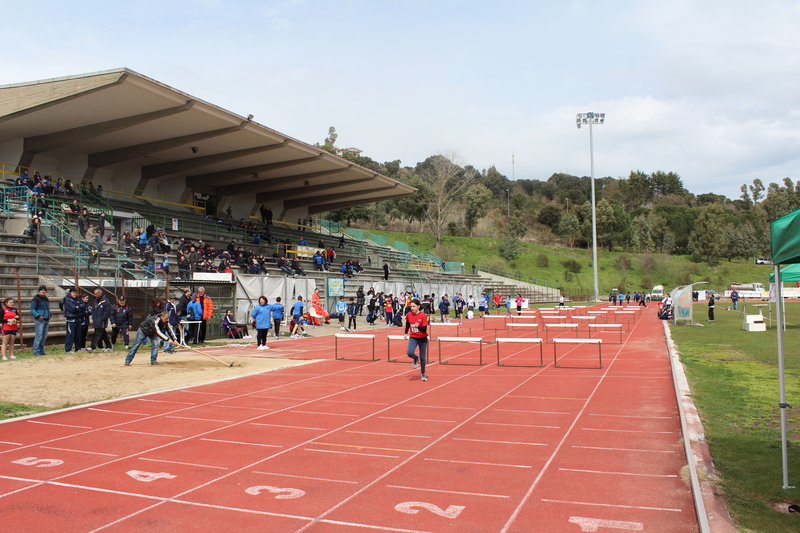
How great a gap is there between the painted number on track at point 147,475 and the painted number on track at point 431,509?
258 cm

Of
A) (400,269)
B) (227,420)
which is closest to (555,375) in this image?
(227,420)

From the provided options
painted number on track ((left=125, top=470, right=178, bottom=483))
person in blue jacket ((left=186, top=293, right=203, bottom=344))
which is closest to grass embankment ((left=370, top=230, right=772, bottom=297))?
person in blue jacket ((left=186, top=293, right=203, bottom=344))

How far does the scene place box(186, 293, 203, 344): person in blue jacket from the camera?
793 inches

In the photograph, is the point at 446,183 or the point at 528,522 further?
the point at 446,183

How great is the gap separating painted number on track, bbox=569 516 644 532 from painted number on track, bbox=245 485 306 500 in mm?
2554

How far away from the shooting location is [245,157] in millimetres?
37000

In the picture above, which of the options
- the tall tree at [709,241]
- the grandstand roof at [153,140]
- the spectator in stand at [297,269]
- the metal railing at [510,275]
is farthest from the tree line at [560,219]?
the spectator in stand at [297,269]

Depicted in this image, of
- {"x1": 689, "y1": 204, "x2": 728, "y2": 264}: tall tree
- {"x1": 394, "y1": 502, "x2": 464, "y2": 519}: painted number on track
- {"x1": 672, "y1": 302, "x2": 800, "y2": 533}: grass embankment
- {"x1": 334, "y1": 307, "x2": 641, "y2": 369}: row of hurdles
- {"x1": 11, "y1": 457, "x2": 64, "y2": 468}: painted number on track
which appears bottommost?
{"x1": 394, "y1": 502, "x2": 464, "y2": 519}: painted number on track

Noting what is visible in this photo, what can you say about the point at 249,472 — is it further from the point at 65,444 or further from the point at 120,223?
the point at 120,223

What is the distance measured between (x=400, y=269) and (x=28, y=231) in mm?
30125

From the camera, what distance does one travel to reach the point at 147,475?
6.29 metres

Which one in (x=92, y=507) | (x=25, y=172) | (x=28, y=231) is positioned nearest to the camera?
(x=92, y=507)

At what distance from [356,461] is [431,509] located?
166 centimetres

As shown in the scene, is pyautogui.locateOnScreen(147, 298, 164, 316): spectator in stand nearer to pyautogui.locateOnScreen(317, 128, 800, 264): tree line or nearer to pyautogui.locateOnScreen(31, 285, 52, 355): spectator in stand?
pyautogui.locateOnScreen(31, 285, 52, 355): spectator in stand
